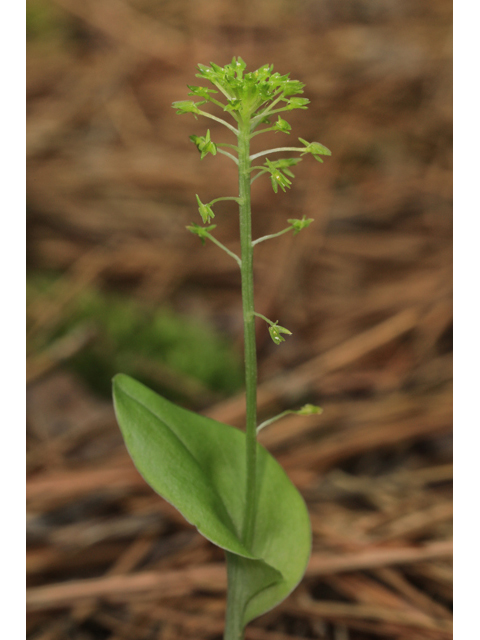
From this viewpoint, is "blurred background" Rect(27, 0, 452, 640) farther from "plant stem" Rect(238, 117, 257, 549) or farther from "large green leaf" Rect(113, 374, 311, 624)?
"plant stem" Rect(238, 117, 257, 549)

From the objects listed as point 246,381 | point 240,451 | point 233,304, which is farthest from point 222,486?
point 233,304

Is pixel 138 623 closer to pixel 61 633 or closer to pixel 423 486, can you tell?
pixel 61 633

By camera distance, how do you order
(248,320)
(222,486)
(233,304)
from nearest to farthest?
1. (248,320)
2. (222,486)
3. (233,304)

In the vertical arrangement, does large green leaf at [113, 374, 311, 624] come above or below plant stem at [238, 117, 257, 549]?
below

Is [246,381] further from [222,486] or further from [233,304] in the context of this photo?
[233,304]

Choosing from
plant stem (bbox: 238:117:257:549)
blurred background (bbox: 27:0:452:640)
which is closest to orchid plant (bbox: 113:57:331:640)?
plant stem (bbox: 238:117:257:549)

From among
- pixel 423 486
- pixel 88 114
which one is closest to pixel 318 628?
pixel 423 486
